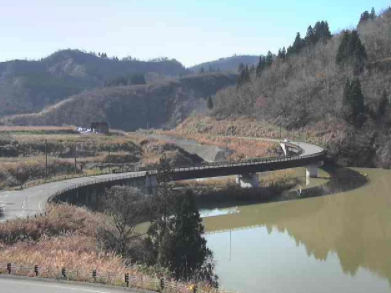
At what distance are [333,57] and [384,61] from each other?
45.8 ft

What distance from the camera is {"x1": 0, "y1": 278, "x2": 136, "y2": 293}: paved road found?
57.1 ft

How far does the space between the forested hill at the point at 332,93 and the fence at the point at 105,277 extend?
6153 centimetres

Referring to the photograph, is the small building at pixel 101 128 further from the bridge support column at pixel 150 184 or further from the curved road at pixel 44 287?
the curved road at pixel 44 287

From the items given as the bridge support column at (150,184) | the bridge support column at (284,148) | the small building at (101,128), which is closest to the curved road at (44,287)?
the bridge support column at (150,184)

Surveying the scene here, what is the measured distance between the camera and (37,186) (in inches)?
1699

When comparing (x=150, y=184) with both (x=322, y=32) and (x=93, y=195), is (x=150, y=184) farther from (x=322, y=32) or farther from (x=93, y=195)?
(x=322, y=32)

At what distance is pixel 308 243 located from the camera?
34.6 m

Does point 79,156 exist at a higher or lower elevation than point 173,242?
lower

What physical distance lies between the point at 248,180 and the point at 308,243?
64.8 ft

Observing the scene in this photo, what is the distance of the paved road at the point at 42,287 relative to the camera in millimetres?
17406

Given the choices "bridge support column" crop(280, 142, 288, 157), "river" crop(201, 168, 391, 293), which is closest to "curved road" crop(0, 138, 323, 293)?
"river" crop(201, 168, 391, 293)

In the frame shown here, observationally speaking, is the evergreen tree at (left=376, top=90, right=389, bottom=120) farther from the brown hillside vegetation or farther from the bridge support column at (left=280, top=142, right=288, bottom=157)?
the brown hillside vegetation

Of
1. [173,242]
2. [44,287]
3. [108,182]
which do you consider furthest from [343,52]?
[44,287]

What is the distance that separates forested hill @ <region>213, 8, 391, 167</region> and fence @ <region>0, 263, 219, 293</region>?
61.5 metres
